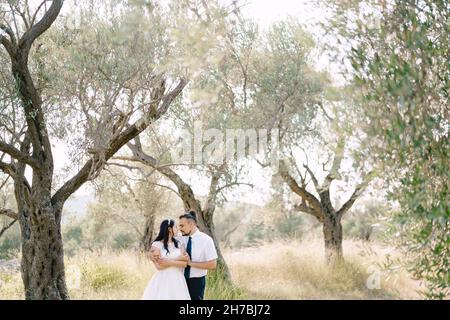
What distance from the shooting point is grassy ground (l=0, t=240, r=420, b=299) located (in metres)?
15.3

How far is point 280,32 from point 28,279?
29.6 feet

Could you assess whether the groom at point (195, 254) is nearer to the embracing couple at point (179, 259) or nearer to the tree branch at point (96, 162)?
the embracing couple at point (179, 259)

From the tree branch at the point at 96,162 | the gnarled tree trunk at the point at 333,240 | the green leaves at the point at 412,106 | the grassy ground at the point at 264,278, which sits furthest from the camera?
the gnarled tree trunk at the point at 333,240

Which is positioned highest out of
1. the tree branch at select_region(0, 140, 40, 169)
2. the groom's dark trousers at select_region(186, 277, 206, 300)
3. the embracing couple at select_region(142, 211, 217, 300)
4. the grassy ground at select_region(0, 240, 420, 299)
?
the tree branch at select_region(0, 140, 40, 169)

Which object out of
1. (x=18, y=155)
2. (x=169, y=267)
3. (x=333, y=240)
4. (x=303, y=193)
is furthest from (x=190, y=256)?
(x=333, y=240)

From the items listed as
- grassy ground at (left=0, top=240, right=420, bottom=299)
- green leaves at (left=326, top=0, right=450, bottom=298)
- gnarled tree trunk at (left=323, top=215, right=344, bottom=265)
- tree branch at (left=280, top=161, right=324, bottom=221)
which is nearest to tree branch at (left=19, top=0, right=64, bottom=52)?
grassy ground at (left=0, top=240, right=420, bottom=299)

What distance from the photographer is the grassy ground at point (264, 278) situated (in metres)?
15.3

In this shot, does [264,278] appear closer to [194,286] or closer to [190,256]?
[194,286]

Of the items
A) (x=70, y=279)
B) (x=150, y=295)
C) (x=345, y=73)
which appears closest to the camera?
(x=345, y=73)

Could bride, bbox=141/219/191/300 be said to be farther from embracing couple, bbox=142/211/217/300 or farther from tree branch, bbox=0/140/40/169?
tree branch, bbox=0/140/40/169

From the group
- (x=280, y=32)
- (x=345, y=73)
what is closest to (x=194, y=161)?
(x=280, y=32)

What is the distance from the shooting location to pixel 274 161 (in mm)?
15250

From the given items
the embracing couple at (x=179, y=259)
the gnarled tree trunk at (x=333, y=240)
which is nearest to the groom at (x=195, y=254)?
the embracing couple at (x=179, y=259)
